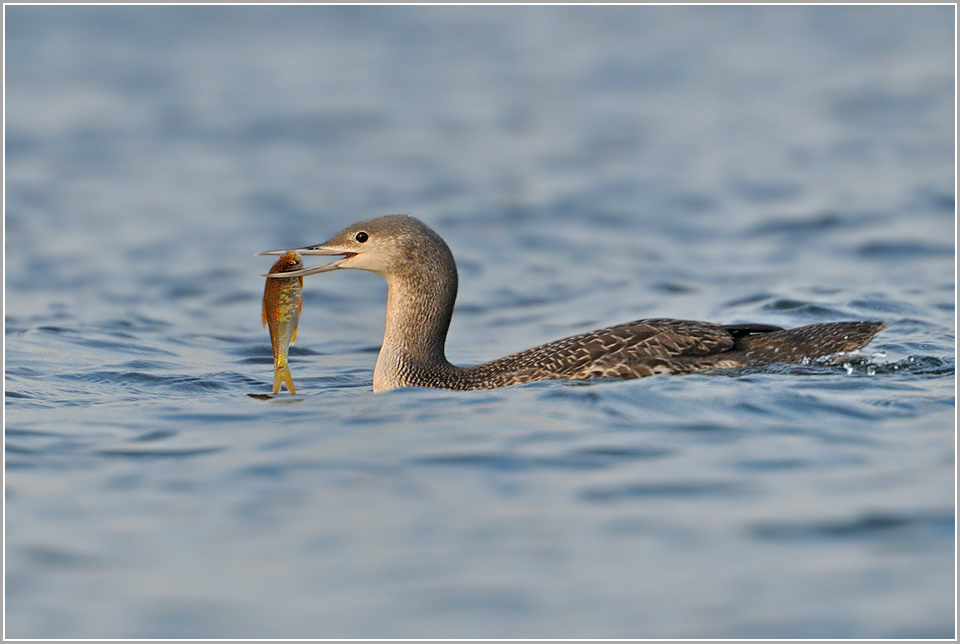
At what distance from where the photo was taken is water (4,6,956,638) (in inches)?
203

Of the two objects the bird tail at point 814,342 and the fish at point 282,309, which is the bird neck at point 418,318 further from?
the bird tail at point 814,342

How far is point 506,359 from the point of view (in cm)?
845

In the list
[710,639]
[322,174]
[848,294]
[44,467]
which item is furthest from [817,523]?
[322,174]

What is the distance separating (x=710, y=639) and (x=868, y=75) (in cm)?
1915

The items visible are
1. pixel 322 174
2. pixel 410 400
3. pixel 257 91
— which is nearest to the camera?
pixel 410 400

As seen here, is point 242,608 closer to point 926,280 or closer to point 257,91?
point 926,280

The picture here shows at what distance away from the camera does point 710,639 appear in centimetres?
464

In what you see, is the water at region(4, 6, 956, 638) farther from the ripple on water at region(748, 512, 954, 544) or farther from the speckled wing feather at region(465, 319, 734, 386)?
the speckled wing feather at region(465, 319, 734, 386)

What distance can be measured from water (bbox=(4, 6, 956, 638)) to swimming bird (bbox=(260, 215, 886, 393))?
0.77 feet

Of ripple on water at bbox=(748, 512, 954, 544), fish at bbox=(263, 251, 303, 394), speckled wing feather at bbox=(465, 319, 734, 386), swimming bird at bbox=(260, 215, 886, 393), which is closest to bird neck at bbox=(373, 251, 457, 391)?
swimming bird at bbox=(260, 215, 886, 393)

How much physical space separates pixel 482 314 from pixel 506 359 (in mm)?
3469

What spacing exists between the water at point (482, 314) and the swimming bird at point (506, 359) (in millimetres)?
234

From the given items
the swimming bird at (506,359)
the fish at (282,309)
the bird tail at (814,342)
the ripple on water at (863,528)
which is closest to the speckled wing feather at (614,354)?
the swimming bird at (506,359)

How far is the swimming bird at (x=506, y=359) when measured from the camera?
8203 millimetres
